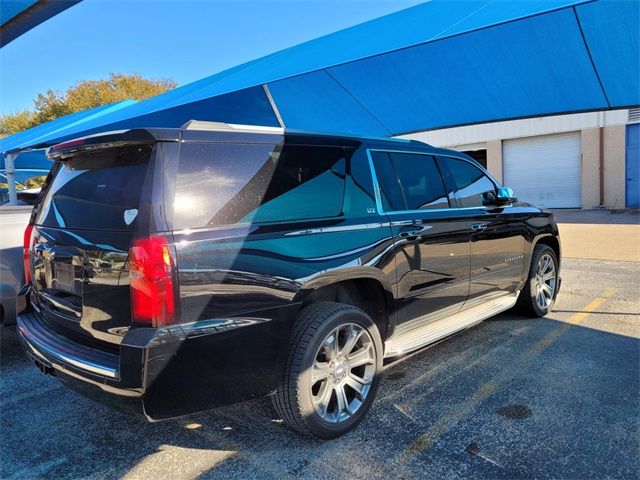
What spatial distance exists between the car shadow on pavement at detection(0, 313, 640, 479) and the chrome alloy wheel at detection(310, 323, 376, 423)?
7.5 inches

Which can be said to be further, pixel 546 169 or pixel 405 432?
pixel 546 169

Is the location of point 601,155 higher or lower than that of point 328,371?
higher

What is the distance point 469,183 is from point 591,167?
19.2 meters

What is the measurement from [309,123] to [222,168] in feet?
24.1

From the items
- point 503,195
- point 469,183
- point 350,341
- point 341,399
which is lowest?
point 341,399

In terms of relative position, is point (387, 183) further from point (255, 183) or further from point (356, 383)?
point (356, 383)

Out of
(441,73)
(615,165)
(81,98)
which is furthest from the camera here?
(81,98)

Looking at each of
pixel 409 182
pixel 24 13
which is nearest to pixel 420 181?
pixel 409 182

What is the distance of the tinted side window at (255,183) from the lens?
2.51 metres

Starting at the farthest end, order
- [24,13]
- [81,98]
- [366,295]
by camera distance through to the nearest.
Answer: [81,98]
[24,13]
[366,295]

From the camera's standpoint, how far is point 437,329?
3816 mm

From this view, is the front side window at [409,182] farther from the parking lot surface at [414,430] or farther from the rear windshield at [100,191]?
the rear windshield at [100,191]

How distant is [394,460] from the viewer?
272 centimetres

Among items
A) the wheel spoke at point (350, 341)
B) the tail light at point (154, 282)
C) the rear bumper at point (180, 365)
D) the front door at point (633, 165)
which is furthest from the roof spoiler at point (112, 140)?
the front door at point (633, 165)
